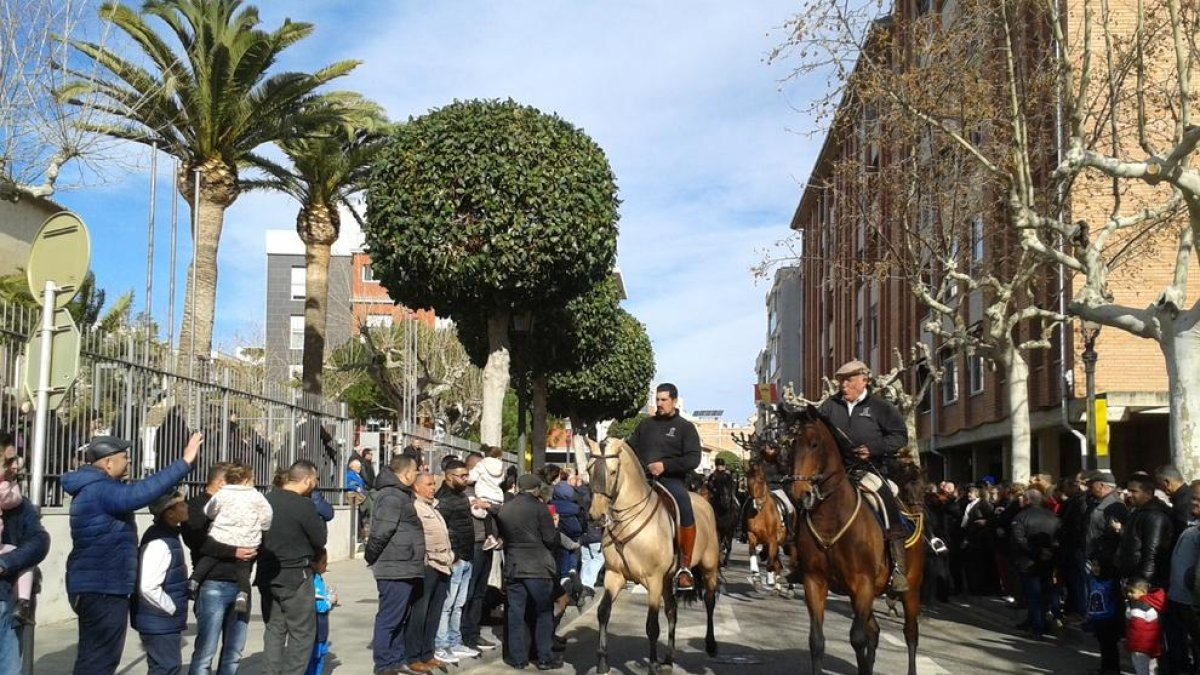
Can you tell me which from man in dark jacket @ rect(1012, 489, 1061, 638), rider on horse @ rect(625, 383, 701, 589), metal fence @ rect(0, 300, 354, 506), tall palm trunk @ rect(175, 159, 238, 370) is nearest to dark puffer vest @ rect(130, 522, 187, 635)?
metal fence @ rect(0, 300, 354, 506)

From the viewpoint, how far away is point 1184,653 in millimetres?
11461

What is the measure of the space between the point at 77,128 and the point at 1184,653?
14.8 metres

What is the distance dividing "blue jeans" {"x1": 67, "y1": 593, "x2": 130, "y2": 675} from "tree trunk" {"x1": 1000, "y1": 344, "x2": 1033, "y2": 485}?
60.3 ft

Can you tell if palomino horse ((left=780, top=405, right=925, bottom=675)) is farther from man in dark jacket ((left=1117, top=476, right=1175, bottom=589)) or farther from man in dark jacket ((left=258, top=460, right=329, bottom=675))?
man in dark jacket ((left=258, top=460, right=329, bottom=675))

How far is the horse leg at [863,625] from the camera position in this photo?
373 inches

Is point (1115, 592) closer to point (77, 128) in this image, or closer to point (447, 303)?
point (447, 303)

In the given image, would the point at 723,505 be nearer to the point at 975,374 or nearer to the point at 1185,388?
the point at 1185,388

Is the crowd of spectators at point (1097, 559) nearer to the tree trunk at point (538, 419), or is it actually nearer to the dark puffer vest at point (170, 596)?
the dark puffer vest at point (170, 596)

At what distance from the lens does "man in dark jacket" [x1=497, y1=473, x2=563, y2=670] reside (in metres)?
11.6

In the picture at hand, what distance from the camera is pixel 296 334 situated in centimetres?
7756

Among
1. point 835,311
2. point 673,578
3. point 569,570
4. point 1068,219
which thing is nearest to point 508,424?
point 835,311

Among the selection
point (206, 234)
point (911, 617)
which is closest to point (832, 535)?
point (911, 617)

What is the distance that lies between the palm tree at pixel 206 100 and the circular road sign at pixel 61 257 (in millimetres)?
12907

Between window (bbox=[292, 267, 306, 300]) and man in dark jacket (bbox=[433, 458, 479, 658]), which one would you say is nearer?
man in dark jacket (bbox=[433, 458, 479, 658])
